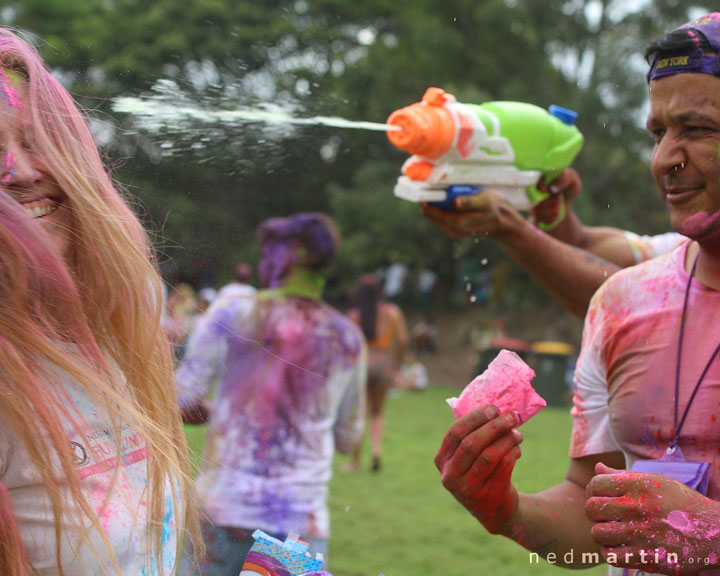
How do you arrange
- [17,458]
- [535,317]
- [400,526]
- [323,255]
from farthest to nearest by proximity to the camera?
[535,317] < [400,526] < [323,255] < [17,458]

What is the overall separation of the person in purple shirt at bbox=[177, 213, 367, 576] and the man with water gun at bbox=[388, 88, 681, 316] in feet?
2.95

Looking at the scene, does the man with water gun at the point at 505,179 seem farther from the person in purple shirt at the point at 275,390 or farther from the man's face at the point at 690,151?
the person in purple shirt at the point at 275,390

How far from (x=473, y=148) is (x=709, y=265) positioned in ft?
2.60

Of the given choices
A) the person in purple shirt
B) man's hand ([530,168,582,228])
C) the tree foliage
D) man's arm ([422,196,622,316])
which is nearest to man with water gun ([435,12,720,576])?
man's arm ([422,196,622,316])

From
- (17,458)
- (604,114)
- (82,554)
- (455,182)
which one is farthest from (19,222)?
(604,114)

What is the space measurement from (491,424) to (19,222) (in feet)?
3.04

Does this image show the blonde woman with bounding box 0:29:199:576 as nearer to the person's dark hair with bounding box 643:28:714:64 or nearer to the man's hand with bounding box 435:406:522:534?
the man's hand with bounding box 435:406:522:534

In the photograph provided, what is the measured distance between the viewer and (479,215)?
2260mm

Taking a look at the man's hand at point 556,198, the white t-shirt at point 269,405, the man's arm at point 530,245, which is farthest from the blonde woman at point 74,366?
the man's hand at point 556,198

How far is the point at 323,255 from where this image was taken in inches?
144

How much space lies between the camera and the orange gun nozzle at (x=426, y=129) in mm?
2141

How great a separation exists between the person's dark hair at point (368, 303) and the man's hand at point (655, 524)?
6446 mm

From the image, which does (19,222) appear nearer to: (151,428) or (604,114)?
(151,428)

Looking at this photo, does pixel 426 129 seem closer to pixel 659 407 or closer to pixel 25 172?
pixel 659 407
